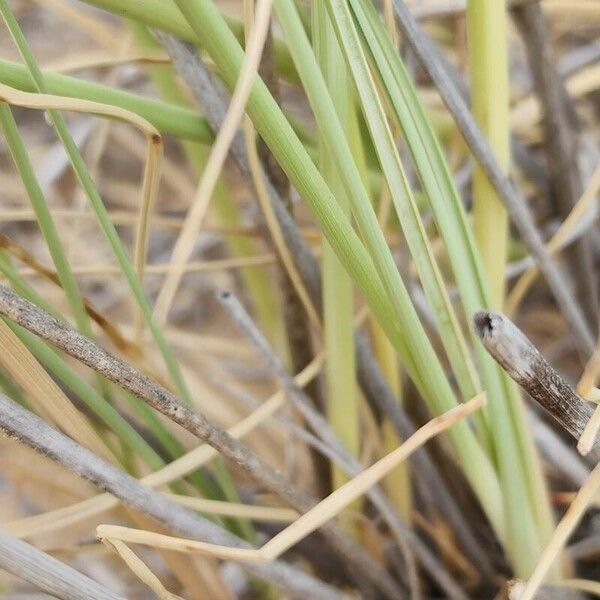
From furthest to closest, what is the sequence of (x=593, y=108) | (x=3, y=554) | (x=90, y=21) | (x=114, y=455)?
(x=593, y=108), (x=90, y=21), (x=114, y=455), (x=3, y=554)

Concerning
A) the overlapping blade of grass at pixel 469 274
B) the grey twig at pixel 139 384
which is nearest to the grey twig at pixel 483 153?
the overlapping blade of grass at pixel 469 274

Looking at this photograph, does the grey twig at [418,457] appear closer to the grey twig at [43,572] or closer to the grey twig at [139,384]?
the grey twig at [139,384]

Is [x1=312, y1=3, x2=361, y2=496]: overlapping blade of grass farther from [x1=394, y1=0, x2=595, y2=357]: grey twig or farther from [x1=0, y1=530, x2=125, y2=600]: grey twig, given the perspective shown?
[x1=0, y1=530, x2=125, y2=600]: grey twig

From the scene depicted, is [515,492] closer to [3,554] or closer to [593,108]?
[3,554]

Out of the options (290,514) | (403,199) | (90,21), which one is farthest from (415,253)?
(90,21)

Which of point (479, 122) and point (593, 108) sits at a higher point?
point (593, 108)

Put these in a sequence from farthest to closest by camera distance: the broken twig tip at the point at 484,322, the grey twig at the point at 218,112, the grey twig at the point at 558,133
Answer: the grey twig at the point at 558,133 → the grey twig at the point at 218,112 → the broken twig tip at the point at 484,322

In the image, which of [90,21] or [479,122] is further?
[90,21]
